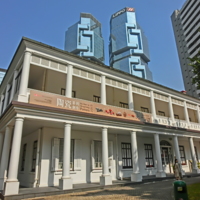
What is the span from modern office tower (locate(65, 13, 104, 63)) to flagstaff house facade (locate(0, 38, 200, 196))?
219 ft

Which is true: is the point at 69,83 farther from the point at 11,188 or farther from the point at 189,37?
the point at 189,37

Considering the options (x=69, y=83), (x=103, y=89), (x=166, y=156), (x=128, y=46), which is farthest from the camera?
(x=128, y=46)

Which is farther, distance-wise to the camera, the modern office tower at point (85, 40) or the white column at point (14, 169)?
the modern office tower at point (85, 40)

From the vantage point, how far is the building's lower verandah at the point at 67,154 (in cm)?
924

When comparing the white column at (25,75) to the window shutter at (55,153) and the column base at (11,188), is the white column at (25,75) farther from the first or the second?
the column base at (11,188)

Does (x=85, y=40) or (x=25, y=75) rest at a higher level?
(x=85, y=40)

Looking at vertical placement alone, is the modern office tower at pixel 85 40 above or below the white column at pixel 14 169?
above

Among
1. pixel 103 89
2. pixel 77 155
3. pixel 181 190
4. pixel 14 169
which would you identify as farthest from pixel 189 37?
pixel 14 169

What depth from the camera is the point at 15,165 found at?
309 inches

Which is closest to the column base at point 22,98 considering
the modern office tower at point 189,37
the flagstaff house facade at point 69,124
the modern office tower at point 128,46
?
the flagstaff house facade at point 69,124

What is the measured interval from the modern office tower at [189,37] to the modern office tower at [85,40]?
115 ft

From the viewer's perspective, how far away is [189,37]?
60.2 m

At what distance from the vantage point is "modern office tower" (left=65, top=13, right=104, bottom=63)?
79.4 metres

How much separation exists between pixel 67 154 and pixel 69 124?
1608 millimetres
